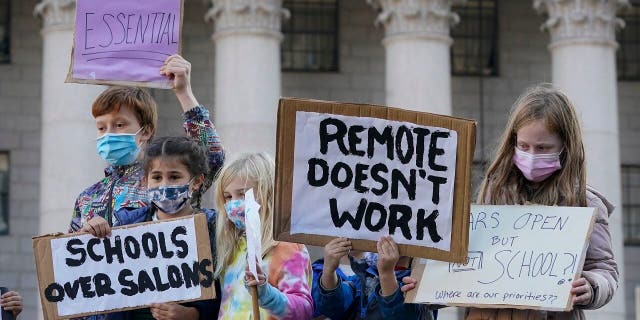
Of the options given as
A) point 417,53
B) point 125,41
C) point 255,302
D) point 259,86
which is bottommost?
point 255,302

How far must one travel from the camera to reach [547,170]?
367 inches

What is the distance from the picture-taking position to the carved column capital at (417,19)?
101 feet

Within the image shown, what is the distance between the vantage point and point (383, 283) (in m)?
9.30

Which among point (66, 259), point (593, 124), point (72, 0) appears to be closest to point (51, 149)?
point (72, 0)

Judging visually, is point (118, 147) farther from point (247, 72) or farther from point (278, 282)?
point (247, 72)

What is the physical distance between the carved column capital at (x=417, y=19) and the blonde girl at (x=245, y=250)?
21.0 meters

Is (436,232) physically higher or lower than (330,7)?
lower

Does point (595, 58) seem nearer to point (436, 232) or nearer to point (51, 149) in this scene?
point (51, 149)

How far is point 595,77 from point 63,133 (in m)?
9.30

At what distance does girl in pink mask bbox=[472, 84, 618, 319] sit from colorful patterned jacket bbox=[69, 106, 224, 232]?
6.27 ft

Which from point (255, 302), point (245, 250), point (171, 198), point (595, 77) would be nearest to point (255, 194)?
point (245, 250)

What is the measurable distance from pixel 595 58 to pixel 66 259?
22142 millimetres

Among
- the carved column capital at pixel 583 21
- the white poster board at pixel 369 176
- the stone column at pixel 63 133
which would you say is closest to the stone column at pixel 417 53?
the carved column capital at pixel 583 21

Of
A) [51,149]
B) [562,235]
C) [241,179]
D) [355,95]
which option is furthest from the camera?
[355,95]
